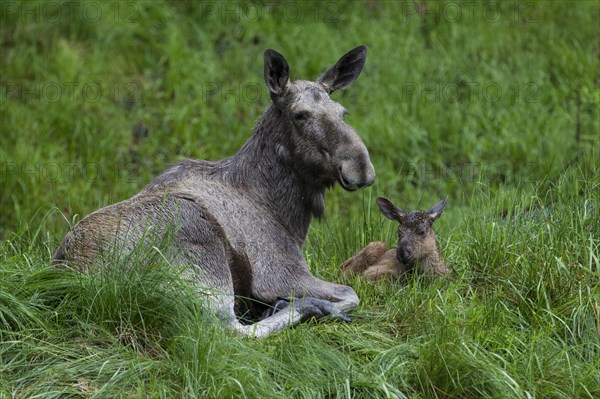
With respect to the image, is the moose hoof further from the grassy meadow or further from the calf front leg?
the calf front leg

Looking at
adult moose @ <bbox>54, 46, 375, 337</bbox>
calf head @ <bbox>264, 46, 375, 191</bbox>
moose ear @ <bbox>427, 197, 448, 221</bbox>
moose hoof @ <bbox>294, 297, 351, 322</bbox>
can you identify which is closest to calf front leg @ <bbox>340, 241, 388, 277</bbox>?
moose ear @ <bbox>427, 197, 448, 221</bbox>

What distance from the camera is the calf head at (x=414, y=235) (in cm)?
780

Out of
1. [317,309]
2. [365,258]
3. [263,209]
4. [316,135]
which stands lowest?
[365,258]

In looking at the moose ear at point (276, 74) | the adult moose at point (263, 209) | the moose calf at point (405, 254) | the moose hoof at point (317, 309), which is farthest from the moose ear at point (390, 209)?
the moose hoof at point (317, 309)

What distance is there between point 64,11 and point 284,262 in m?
9.29

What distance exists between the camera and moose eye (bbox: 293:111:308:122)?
24.0 ft

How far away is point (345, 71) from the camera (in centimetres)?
786

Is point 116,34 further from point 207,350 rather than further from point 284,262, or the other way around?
point 207,350

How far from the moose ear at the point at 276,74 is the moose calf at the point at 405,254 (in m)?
1.22

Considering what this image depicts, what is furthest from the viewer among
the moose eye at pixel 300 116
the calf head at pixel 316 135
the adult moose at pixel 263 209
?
the moose eye at pixel 300 116

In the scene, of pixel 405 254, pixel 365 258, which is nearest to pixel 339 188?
pixel 365 258

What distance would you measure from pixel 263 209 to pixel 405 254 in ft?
3.63

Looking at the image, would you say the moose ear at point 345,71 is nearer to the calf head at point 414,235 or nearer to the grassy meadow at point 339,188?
the calf head at point 414,235

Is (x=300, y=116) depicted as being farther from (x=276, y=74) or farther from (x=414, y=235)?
(x=414, y=235)
